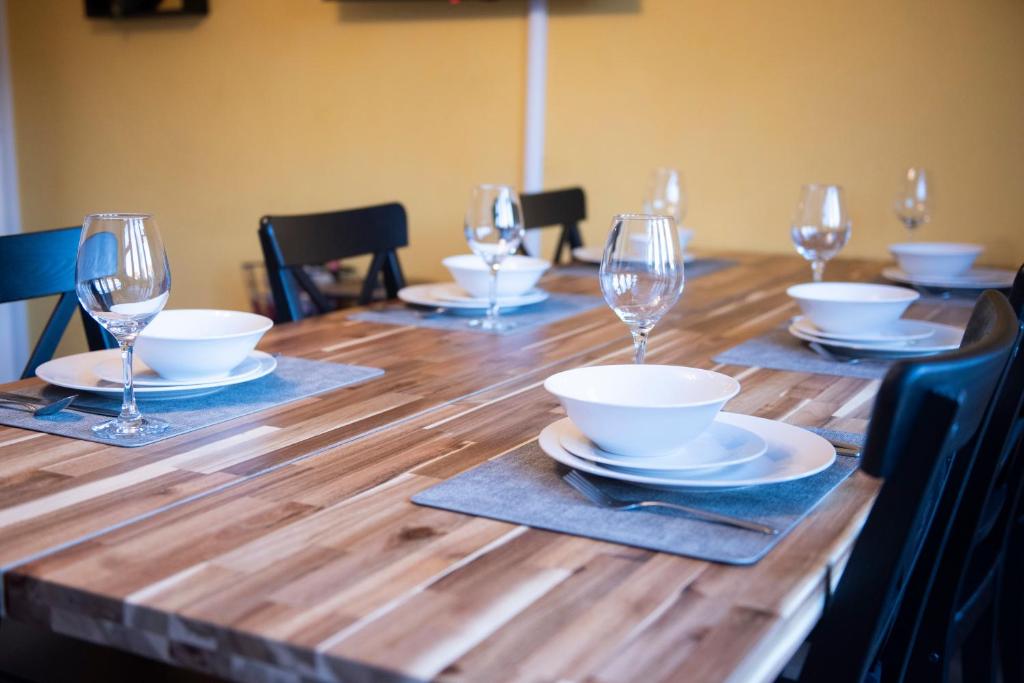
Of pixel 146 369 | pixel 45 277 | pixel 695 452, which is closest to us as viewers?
pixel 695 452

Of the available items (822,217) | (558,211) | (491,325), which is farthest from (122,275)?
(558,211)

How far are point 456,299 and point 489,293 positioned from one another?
0.06 metres

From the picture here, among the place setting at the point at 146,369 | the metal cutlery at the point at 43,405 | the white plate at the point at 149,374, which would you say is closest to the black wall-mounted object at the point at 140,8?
the place setting at the point at 146,369

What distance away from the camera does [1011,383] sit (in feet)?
4.00

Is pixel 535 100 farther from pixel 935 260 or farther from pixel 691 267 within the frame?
pixel 935 260

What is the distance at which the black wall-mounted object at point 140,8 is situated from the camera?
4.15 meters

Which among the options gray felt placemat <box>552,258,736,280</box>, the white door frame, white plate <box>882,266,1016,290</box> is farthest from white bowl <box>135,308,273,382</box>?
the white door frame

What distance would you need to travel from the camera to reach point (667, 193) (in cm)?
278

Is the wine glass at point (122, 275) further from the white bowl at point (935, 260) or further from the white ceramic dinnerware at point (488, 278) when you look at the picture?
the white bowl at point (935, 260)

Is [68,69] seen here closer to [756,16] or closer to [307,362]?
[756,16]

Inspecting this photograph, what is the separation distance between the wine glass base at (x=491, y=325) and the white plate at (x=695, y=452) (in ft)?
2.40

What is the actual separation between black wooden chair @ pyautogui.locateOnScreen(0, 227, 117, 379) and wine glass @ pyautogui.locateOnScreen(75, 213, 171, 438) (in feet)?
1.83

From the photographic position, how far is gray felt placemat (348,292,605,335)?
6.09 feet

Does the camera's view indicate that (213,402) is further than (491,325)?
No
